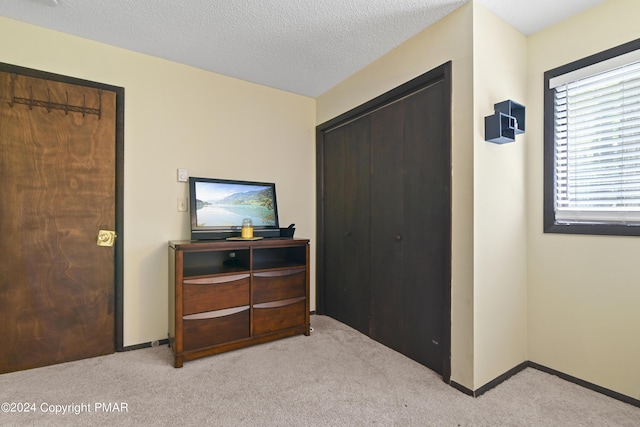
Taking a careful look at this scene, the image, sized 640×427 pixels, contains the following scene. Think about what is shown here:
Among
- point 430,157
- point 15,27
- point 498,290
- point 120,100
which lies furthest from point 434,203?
point 15,27

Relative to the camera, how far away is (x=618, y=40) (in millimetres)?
1770

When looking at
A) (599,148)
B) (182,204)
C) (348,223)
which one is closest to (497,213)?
(599,148)

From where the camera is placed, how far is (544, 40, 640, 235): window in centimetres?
175

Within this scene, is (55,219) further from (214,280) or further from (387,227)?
(387,227)

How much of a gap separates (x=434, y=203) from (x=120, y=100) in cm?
249

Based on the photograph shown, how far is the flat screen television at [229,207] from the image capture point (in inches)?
102

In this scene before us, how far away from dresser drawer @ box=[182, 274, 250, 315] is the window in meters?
2.22

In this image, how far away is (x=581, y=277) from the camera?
6.31 feet

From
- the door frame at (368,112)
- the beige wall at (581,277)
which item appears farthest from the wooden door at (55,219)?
the beige wall at (581,277)

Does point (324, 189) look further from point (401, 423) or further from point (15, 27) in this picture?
point (15, 27)

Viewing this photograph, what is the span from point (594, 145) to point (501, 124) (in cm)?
65

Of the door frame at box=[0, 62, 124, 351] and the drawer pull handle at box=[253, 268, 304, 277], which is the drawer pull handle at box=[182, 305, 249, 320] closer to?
the drawer pull handle at box=[253, 268, 304, 277]

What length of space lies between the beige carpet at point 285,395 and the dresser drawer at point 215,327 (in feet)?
0.46

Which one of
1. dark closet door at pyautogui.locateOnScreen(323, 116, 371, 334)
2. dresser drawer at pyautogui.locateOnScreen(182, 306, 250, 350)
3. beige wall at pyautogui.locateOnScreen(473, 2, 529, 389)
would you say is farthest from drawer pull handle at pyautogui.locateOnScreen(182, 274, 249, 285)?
beige wall at pyautogui.locateOnScreen(473, 2, 529, 389)
